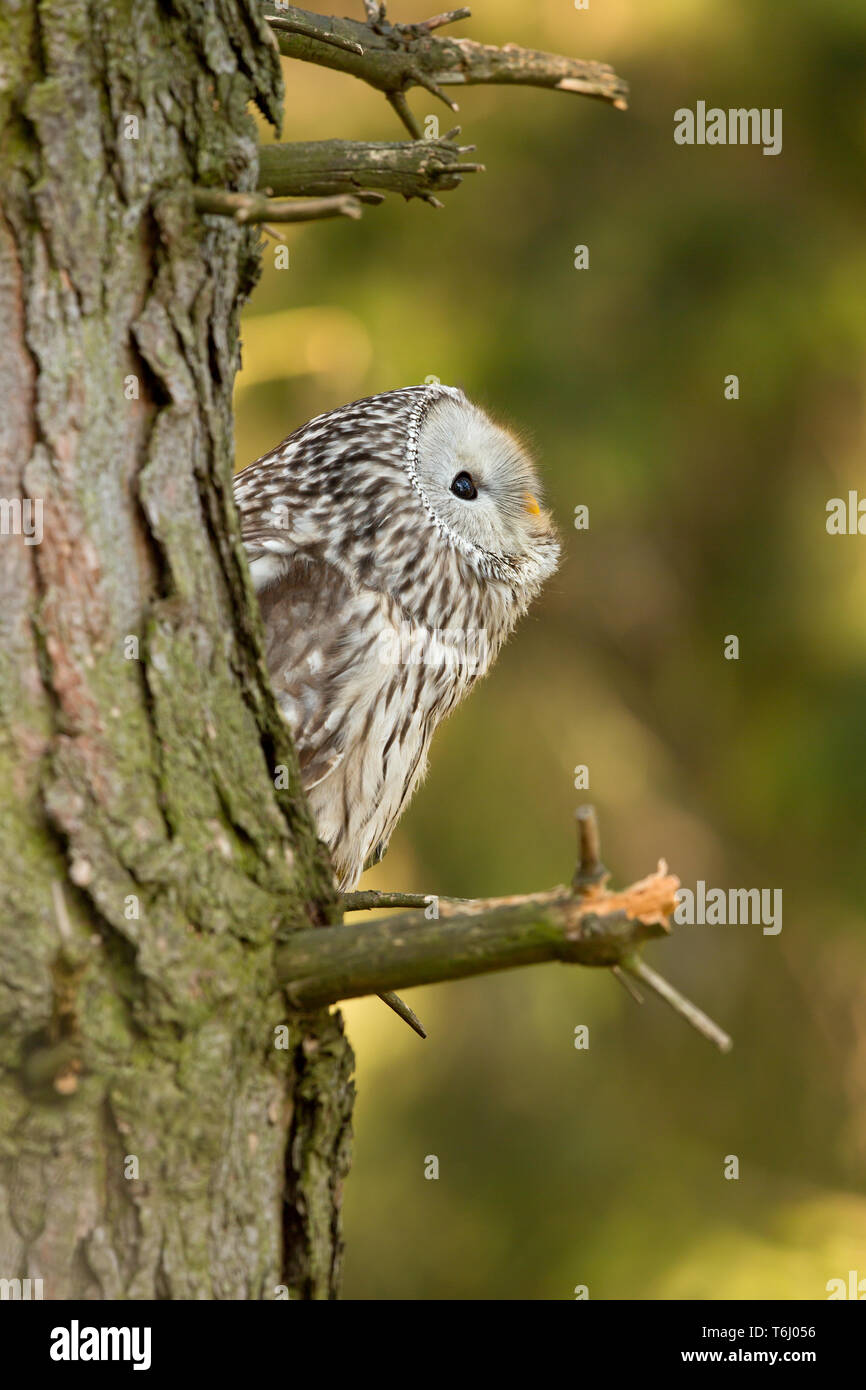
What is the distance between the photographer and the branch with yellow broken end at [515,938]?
1286 millimetres

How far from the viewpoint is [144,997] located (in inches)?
55.2

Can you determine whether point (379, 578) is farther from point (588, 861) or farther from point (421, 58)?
point (588, 861)

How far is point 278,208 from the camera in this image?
1292mm

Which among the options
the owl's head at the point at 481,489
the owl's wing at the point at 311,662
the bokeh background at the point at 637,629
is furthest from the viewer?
the bokeh background at the point at 637,629

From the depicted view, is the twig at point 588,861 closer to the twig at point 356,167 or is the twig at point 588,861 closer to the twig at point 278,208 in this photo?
the twig at point 278,208

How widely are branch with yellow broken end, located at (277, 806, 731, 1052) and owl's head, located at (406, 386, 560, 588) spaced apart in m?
1.49

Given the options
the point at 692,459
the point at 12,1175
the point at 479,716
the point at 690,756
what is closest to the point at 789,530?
the point at 692,459

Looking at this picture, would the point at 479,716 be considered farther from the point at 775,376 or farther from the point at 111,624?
the point at 111,624

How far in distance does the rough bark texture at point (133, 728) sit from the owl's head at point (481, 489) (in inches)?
51.9

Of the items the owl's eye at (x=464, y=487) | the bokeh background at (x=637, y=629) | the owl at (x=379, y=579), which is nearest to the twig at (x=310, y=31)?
the owl at (x=379, y=579)

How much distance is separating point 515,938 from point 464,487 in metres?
1.79

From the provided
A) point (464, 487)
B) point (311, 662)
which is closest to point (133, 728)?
point (311, 662)

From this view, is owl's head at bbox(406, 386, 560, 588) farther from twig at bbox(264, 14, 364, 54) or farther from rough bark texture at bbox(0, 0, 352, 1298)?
rough bark texture at bbox(0, 0, 352, 1298)

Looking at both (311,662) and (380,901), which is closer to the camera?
(380,901)
